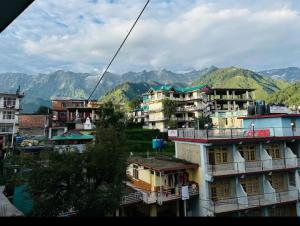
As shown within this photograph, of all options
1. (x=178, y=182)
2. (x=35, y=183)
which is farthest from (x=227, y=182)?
(x=35, y=183)

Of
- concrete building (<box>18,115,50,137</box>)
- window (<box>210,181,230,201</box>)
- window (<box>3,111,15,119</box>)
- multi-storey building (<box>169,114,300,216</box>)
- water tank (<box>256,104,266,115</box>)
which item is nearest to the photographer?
multi-storey building (<box>169,114,300,216</box>)

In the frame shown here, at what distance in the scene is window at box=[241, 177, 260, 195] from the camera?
70.1 ft

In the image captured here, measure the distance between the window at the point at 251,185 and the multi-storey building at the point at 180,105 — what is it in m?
37.6

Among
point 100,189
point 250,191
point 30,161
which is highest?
point 30,161

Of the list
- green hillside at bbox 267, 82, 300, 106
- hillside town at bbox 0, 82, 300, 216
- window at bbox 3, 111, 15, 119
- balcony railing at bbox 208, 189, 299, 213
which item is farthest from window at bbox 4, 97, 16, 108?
green hillside at bbox 267, 82, 300, 106

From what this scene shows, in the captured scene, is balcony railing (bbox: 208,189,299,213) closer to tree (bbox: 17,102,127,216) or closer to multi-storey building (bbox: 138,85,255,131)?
tree (bbox: 17,102,127,216)

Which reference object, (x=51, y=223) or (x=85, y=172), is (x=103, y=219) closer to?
(x=51, y=223)

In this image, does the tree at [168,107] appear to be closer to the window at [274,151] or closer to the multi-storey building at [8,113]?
the multi-storey building at [8,113]

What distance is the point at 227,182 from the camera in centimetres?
2084

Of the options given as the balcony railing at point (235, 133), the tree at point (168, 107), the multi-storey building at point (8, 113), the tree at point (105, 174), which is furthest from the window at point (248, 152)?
the multi-storey building at point (8, 113)

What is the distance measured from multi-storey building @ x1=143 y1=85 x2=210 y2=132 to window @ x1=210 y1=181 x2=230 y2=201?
125ft

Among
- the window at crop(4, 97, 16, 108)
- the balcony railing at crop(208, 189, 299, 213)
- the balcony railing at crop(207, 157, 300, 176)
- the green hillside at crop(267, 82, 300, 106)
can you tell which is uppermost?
the green hillside at crop(267, 82, 300, 106)

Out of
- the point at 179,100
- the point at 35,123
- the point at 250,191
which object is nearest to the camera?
the point at 250,191

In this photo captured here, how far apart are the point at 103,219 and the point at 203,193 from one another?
2005 cm
